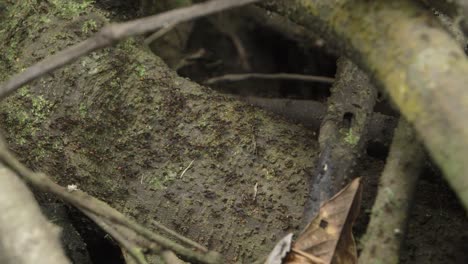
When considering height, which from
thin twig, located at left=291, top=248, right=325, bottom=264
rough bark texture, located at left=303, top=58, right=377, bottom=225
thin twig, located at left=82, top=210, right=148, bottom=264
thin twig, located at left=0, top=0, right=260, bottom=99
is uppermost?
thin twig, located at left=0, top=0, right=260, bottom=99

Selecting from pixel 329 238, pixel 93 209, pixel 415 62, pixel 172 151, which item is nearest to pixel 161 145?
pixel 172 151

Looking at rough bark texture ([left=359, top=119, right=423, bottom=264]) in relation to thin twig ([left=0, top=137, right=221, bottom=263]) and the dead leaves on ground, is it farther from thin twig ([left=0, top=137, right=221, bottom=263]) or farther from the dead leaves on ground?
thin twig ([left=0, top=137, right=221, bottom=263])

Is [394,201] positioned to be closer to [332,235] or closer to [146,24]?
[332,235]

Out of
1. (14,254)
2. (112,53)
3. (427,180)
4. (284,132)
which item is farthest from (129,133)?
(427,180)

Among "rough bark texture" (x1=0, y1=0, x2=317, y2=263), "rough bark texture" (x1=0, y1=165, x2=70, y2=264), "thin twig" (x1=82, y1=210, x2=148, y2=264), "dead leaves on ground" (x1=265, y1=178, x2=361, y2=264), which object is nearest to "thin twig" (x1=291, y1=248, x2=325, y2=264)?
"dead leaves on ground" (x1=265, y1=178, x2=361, y2=264)

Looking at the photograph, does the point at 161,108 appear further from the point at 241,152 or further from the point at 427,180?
the point at 427,180

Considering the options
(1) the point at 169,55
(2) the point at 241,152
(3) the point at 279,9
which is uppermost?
(3) the point at 279,9
